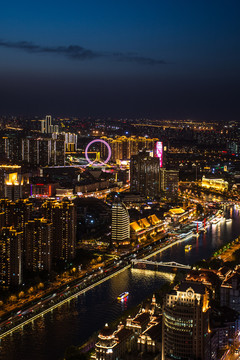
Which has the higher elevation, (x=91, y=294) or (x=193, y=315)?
(x=193, y=315)

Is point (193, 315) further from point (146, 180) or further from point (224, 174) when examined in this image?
point (224, 174)

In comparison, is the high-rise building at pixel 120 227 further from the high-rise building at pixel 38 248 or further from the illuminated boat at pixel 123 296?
the illuminated boat at pixel 123 296

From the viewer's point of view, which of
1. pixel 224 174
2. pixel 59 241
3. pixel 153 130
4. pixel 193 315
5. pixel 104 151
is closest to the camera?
pixel 193 315

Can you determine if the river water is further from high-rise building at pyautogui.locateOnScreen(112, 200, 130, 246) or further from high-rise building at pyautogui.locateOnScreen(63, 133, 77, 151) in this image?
high-rise building at pyautogui.locateOnScreen(63, 133, 77, 151)

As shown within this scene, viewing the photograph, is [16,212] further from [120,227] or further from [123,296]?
[123,296]

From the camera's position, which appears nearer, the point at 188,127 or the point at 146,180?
the point at 146,180

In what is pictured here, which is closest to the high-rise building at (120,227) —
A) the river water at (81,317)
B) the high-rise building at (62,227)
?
the river water at (81,317)

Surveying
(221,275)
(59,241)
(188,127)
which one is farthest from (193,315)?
(188,127)
